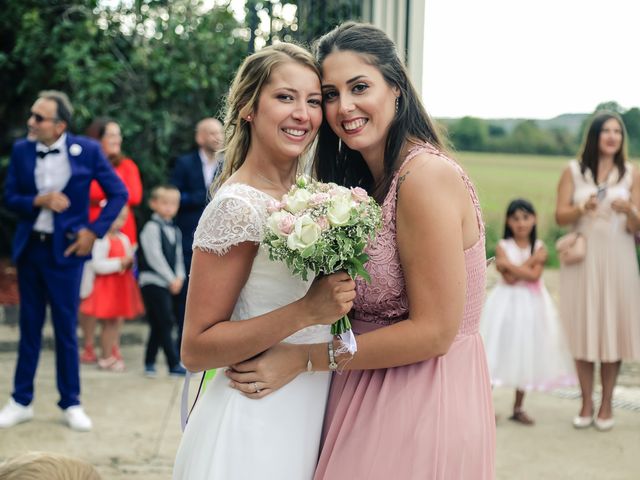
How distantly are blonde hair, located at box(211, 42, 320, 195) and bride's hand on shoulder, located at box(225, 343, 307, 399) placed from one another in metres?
0.67

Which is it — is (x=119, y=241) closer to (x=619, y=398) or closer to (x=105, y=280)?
(x=105, y=280)

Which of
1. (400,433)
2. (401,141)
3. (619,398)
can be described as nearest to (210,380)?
(400,433)

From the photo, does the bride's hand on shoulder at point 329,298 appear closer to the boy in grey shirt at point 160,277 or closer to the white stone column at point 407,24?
the white stone column at point 407,24

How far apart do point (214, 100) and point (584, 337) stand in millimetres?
4714

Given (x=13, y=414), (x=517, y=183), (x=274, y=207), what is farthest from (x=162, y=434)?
(x=517, y=183)

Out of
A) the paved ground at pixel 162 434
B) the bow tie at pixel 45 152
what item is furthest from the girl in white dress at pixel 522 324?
the bow tie at pixel 45 152

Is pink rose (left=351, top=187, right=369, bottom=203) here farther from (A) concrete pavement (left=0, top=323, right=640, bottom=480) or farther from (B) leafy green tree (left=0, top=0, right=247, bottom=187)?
(B) leafy green tree (left=0, top=0, right=247, bottom=187)

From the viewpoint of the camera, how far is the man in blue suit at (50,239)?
217 inches

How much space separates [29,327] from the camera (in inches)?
220

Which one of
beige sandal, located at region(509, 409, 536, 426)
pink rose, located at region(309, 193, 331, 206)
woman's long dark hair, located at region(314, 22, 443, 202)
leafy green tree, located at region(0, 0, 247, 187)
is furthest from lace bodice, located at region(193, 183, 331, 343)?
leafy green tree, located at region(0, 0, 247, 187)

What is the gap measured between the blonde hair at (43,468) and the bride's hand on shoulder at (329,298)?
30.7 inches

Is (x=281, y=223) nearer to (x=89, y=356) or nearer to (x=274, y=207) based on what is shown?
(x=274, y=207)

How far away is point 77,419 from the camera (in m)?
5.52

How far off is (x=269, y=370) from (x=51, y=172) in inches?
141
